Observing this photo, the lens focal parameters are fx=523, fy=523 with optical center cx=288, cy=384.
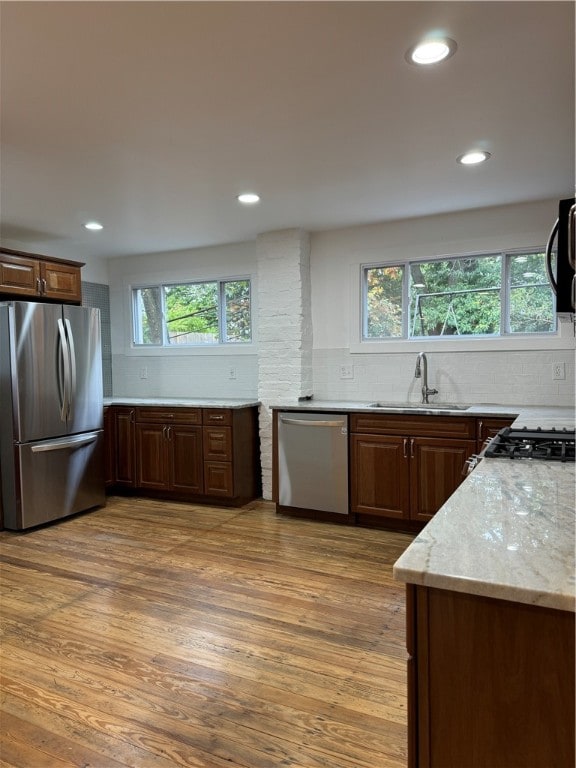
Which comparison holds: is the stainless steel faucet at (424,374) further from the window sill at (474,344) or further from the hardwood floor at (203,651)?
the hardwood floor at (203,651)

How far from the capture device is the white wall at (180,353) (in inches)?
194

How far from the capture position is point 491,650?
0.90m

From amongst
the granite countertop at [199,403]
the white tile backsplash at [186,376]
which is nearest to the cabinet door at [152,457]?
the granite countertop at [199,403]

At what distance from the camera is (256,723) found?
70.5 inches

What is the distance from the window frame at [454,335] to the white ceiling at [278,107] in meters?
0.42

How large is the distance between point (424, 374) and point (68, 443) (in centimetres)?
285

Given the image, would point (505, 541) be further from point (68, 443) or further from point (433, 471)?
point (68, 443)

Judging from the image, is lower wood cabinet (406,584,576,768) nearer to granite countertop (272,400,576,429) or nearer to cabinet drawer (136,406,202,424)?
granite countertop (272,400,576,429)

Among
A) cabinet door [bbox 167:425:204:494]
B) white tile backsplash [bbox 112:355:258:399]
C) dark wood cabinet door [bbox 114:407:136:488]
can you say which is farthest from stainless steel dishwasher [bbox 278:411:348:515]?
dark wood cabinet door [bbox 114:407:136:488]

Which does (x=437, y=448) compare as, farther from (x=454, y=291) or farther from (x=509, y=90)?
(x=509, y=90)

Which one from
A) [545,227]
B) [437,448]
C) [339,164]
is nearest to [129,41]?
[339,164]

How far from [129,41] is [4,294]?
278 centimetres

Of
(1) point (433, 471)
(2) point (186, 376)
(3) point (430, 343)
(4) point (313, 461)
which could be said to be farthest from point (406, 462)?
(2) point (186, 376)

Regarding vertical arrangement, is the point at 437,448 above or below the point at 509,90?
below
